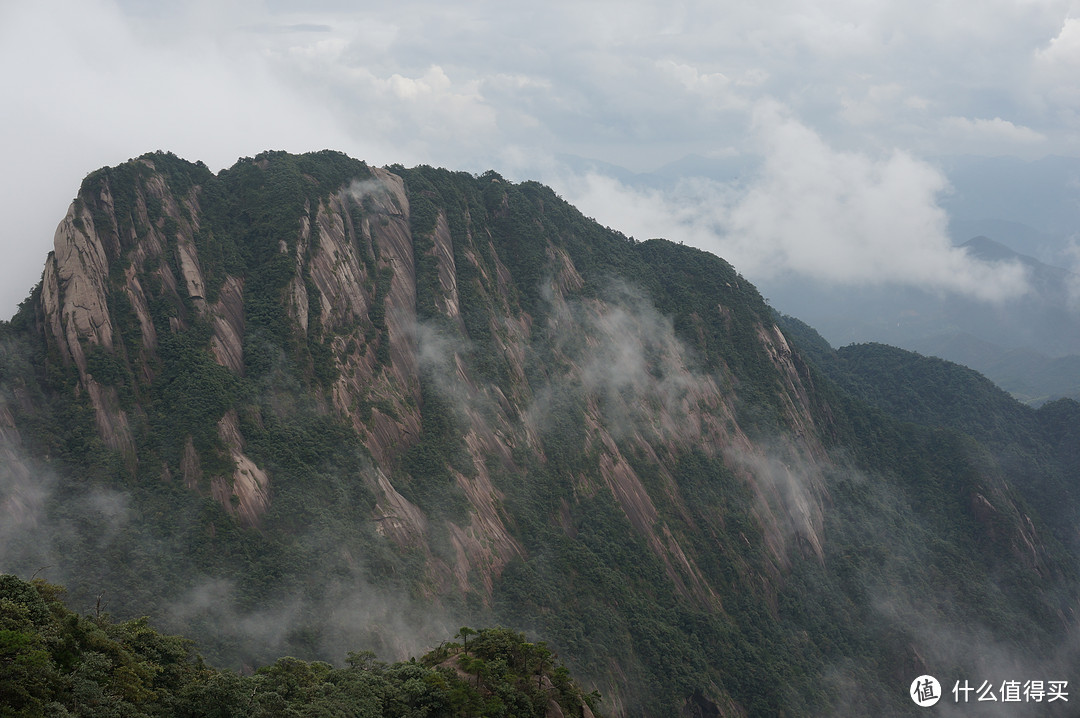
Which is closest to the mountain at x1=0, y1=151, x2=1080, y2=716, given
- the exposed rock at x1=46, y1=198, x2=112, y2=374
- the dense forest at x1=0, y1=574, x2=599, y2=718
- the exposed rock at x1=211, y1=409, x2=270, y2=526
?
the exposed rock at x1=211, y1=409, x2=270, y2=526

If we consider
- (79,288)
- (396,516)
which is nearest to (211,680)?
(396,516)

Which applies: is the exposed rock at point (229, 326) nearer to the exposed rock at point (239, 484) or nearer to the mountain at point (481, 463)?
the mountain at point (481, 463)

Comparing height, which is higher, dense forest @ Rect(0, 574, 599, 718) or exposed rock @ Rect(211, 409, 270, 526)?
exposed rock @ Rect(211, 409, 270, 526)

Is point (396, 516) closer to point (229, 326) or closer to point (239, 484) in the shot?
point (239, 484)

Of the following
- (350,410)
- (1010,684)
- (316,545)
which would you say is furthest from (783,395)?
(316,545)

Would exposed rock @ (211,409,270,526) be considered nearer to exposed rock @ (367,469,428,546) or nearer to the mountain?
the mountain

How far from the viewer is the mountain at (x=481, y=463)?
7550cm

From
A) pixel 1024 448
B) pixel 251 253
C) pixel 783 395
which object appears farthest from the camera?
pixel 1024 448

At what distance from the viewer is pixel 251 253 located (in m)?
104

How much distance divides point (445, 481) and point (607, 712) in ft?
121

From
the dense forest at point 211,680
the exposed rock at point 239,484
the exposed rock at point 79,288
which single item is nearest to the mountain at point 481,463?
the exposed rock at point 239,484

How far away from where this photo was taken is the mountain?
75.5m

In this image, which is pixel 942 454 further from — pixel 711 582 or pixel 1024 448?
pixel 711 582

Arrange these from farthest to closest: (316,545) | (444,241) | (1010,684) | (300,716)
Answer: (444,241)
(1010,684)
(316,545)
(300,716)
